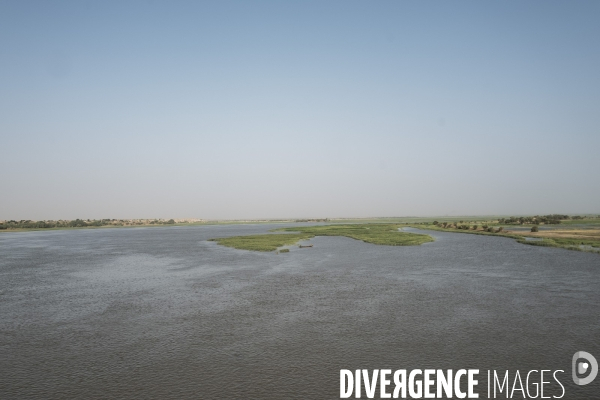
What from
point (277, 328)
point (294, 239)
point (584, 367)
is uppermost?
point (294, 239)

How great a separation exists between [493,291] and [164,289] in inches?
844

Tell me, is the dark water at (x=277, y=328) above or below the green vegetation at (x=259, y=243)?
below

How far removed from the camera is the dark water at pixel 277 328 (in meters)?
12.6

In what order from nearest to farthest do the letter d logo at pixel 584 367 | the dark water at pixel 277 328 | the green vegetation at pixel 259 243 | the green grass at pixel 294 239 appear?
the letter d logo at pixel 584 367, the dark water at pixel 277 328, the green vegetation at pixel 259 243, the green grass at pixel 294 239

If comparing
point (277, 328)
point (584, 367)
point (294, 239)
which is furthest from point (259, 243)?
point (584, 367)

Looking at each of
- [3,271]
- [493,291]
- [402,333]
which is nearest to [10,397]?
[402,333]

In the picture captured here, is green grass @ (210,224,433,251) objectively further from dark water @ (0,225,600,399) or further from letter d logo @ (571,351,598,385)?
letter d logo @ (571,351,598,385)

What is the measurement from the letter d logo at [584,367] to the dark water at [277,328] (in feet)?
0.93

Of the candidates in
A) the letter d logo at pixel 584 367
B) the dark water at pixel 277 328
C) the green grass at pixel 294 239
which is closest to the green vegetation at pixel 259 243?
the green grass at pixel 294 239

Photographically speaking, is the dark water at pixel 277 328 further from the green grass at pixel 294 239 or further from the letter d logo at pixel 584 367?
the green grass at pixel 294 239

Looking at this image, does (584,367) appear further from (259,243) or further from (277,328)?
(259,243)

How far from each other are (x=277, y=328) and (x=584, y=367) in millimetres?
11199

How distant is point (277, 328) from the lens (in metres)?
17.7

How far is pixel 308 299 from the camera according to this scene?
76.2ft
